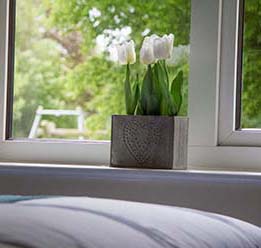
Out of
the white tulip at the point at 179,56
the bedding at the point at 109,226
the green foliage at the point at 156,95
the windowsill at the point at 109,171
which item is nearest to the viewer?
the bedding at the point at 109,226

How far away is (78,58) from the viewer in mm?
1948

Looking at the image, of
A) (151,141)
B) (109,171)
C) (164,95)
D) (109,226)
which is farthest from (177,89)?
(109,226)

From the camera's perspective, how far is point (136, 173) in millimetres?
1633

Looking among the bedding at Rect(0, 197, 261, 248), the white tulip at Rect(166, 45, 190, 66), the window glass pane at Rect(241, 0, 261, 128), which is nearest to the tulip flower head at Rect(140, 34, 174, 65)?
the white tulip at Rect(166, 45, 190, 66)

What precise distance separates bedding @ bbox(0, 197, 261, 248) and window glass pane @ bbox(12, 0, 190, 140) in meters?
0.94

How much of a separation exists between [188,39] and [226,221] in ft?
3.10

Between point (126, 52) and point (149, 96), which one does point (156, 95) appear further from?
point (126, 52)

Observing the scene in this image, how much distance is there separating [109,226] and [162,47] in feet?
3.26

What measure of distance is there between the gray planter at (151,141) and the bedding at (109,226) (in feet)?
2.29

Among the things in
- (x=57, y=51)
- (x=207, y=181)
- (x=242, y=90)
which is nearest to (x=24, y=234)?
(x=207, y=181)

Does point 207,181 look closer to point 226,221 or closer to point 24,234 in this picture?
point 226,221

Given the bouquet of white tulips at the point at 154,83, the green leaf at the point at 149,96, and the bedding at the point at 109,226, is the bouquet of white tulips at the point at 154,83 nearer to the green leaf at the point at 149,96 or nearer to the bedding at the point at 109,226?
the green leaf at the point at 149,96

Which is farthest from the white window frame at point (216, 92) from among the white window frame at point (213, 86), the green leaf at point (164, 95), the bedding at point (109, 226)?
the bedding at point (109, 226)

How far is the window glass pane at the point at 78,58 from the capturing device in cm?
186
